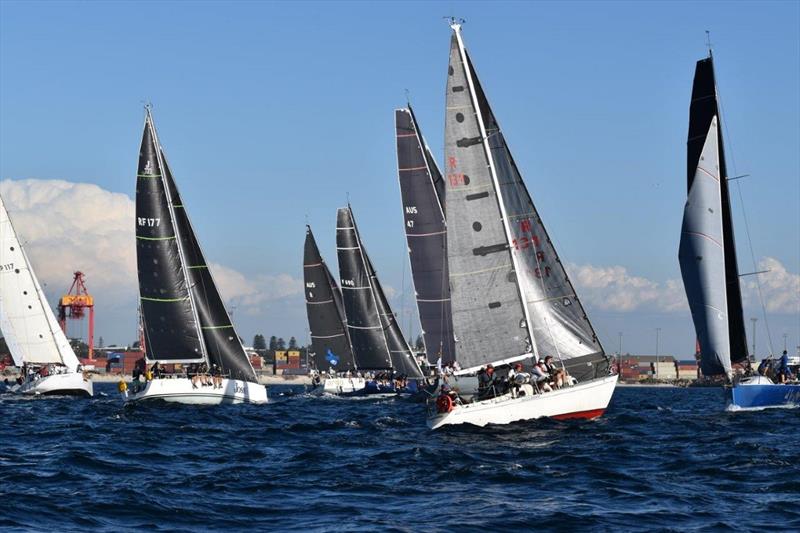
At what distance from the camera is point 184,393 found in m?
49.3

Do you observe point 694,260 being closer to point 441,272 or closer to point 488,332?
point 488,332

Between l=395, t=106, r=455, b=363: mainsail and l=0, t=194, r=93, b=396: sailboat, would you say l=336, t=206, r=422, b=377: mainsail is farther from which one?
l=0, t=194, r=93, b=396: sailboat

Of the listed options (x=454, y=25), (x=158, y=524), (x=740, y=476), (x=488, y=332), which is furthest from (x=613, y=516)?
(x=454, y=25)

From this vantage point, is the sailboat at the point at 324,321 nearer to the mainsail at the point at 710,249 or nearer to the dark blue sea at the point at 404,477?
the mainsail at the point at 710,249

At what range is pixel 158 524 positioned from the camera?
59.7 ft

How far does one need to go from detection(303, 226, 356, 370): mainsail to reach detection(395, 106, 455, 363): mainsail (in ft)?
61.7

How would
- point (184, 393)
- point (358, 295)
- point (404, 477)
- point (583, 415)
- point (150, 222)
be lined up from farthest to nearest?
point (358, 295) < point (150, 222) < point (184, 393) < point (583, 415) < point (404, 477)

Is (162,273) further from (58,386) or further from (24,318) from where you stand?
(24,318)

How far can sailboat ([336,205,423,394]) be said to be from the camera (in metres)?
71.8

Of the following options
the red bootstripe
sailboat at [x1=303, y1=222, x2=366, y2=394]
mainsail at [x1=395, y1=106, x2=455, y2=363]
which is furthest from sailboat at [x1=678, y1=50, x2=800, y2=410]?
sailboat at [x1=303, y1=222, x2=366, y2=394]

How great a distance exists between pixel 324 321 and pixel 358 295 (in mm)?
5268

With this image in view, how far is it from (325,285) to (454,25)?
138 ft

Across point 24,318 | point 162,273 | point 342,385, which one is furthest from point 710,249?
point 24,318

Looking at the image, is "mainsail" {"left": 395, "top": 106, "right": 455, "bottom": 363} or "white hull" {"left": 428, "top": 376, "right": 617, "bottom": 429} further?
"mainsail" {"left": 395, "top": 106, "right": 455, "bottom": 363}
